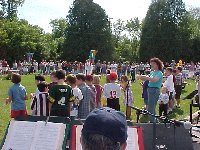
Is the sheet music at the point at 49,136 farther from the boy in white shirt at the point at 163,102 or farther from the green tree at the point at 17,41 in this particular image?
the green tree at the point at 17,41

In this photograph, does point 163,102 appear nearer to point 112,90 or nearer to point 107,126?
point 112,90

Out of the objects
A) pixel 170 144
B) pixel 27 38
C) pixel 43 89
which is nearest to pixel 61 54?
pixel 27 38

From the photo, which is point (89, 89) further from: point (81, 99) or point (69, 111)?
point (69, 111)

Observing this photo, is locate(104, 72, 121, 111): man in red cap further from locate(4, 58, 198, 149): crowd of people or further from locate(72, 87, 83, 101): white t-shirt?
locate(72, 87, 83, 101): white t-shirt

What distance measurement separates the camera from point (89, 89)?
30.5 ft

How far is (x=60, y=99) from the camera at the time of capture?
7500 mm

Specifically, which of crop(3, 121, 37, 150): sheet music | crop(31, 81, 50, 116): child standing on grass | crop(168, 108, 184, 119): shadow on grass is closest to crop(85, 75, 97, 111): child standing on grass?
crop(31, 81, 50, 116): child standing on grass

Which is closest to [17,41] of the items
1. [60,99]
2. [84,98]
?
[84,98]

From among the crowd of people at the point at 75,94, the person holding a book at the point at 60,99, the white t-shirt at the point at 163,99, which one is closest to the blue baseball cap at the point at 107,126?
the crowd of people at the point at 75,94

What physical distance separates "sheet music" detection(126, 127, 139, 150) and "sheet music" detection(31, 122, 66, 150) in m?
0.56

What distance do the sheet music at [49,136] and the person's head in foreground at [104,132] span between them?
1.57 meters

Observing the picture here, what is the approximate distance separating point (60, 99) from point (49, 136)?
3.83m

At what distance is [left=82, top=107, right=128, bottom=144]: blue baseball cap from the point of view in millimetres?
2043

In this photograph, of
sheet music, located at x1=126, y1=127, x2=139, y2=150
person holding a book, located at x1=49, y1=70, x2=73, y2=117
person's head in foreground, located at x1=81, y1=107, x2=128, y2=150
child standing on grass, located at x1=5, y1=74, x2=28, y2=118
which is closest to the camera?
person's head in foreground, located at x1=81, y1=107, x2=128, y2=150
